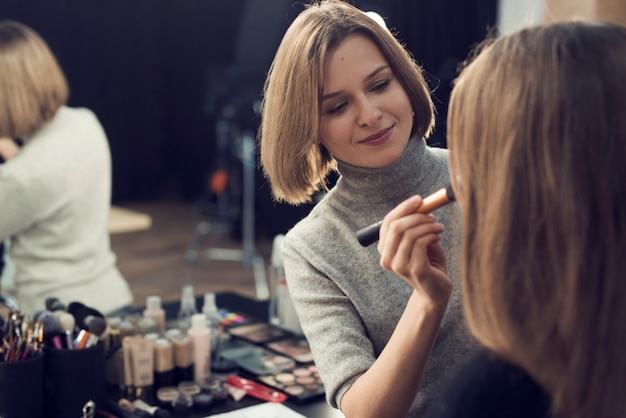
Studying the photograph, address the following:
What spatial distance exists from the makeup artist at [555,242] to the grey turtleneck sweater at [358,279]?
16.5 inches

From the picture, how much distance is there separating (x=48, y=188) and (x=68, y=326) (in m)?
0.79

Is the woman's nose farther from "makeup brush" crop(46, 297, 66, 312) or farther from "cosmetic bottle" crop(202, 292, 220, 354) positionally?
"makeup brush" crop(46, 297, 66, 312)

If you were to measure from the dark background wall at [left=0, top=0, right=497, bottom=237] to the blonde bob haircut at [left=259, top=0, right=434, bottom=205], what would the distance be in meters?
5.34

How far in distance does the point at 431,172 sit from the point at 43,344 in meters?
0.73

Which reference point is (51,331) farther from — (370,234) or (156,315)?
(370,234)

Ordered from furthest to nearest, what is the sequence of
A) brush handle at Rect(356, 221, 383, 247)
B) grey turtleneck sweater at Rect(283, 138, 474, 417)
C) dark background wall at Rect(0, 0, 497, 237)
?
dark background wall at Rect(0, 0, 497, 237) < grey turtleneck sweater at Rect(283, 138, 474, 417) < brush handle at Rect(356, 221, 383, 247)

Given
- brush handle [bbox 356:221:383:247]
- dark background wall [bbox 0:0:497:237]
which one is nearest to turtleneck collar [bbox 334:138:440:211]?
brush handle [bbox 356:221:383:247]

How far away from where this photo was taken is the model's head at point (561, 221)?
77 cm

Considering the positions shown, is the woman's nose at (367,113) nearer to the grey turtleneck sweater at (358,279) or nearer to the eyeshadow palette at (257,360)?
the grey turtleneck sweater at (358,279)

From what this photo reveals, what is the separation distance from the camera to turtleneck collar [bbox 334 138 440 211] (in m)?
1.36

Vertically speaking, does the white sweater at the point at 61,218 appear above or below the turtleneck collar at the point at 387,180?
below

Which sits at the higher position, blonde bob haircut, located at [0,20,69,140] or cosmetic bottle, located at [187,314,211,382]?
blonde bob haircut, located at [0,20,69,140]

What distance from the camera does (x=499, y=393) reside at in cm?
77

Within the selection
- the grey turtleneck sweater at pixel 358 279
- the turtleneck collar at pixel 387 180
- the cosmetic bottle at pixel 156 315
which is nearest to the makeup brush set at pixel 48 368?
the cosmetic bottle at pixel 156 315
